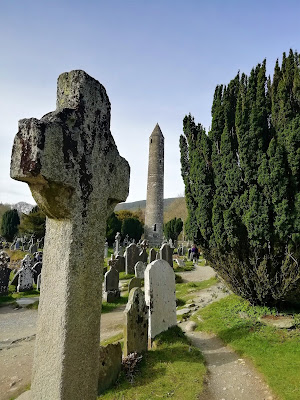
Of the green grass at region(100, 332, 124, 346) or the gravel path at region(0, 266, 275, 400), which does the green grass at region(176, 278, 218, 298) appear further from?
the green grass at region(100, 332, 124, 346)

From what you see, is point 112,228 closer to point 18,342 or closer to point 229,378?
point 18,342

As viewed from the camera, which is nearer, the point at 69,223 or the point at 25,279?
the point at 69,223

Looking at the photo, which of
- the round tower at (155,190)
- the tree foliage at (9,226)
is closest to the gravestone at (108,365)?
the round tower at (155,190)

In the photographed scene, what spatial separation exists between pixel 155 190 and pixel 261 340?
108ft

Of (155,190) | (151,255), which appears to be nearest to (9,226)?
(155,190)

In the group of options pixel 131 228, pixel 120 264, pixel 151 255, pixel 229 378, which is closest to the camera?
pixel 229 378

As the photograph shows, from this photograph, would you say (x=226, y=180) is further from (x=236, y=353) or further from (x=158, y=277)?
(x=236, y=353)

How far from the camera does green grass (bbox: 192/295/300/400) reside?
4172 mm

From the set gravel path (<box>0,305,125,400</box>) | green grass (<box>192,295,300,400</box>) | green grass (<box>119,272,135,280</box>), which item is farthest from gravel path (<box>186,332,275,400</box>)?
green grass (<box>119,272,135,280</box>)

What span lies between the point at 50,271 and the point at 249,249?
592 cm

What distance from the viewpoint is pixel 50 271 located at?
198 cm

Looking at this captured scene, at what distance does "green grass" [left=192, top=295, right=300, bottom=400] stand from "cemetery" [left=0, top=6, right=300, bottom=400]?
0.04 metres

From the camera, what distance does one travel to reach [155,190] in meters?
38.4

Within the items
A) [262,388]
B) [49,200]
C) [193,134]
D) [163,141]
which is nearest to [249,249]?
[262,388]
